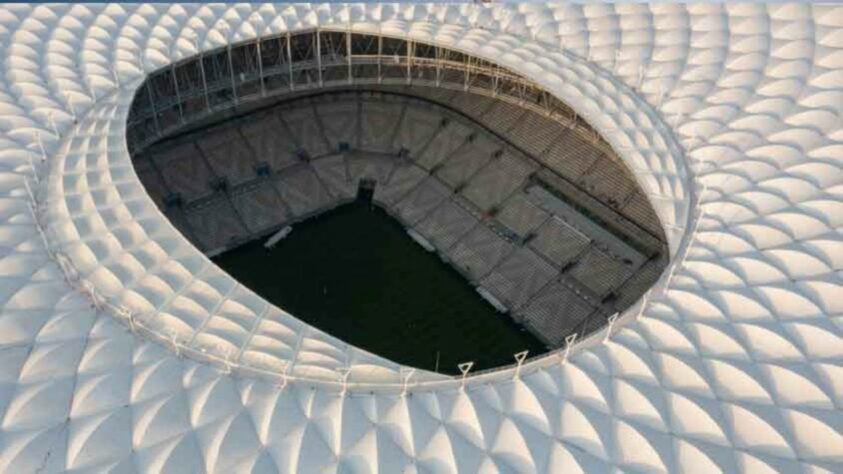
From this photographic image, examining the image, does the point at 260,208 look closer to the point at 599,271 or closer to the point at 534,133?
the point at 534,133

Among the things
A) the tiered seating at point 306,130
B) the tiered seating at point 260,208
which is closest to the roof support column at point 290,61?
the tiered seating at point 306,130

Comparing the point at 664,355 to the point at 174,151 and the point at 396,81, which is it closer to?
the point at 396,81

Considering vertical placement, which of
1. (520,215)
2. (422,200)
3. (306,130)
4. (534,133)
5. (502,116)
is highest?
(534,133)

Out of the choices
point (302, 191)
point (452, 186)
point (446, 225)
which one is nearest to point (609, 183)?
point (452, 186)

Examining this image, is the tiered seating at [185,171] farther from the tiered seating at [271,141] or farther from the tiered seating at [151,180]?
the tiered seating at [271,141]

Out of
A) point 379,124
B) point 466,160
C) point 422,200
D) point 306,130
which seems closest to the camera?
point 422,200

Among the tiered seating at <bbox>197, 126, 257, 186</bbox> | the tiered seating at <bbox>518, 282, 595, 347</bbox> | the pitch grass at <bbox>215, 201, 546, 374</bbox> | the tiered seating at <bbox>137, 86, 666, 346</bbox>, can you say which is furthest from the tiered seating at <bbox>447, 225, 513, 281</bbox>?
the tiered seating at <bbox>197, 126, 257, 186</bbox>
